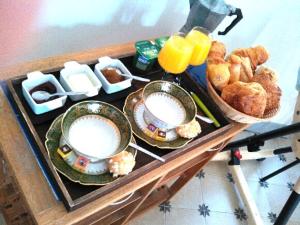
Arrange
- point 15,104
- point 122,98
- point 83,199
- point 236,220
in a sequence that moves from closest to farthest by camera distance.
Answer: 1. point 83,199
2. point 15,104
3. point 122,98
4. point 236,220

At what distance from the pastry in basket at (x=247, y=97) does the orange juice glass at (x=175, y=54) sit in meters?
0.18

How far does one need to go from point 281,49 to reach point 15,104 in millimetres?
1476

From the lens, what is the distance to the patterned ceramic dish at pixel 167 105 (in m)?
0.90

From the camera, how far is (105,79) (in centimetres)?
92

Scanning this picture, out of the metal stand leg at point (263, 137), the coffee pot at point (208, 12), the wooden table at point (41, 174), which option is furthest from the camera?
the metal stand leg at point (263, 137)

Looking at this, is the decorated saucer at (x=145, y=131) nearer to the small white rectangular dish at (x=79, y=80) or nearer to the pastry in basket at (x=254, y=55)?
the small white rectangular dish at (x=79, y=80)

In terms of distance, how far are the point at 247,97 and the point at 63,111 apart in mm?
589

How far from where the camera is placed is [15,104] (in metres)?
0.81

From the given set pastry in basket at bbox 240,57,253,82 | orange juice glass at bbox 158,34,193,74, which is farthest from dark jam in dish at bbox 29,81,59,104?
→ pastry in basket at bbox 240,57,253,82

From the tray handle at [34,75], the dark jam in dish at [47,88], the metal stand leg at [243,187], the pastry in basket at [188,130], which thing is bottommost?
the metal stand leg at [243,187]

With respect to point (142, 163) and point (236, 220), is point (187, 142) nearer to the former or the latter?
point (142, 163)

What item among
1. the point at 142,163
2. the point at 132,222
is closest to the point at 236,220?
the point at 132,222

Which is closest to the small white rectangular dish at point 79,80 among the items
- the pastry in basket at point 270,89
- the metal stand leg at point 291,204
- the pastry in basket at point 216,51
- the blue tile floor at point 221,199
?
the pastry in basket at point 216,51

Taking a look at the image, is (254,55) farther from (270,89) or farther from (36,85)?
(36,85)
